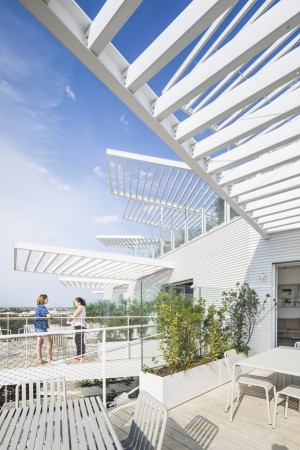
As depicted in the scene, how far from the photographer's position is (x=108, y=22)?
2781 millimetres

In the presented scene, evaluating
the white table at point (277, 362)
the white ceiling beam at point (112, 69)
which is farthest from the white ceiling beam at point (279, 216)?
the white ceiling beam at point (112, 69)

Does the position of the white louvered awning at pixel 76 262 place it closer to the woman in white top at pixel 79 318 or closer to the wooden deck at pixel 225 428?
the woman in white top at pixel 79 318

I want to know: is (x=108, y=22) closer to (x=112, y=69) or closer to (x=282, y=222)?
A: (x=112, y=69)

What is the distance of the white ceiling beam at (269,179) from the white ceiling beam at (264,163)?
12.3 inches

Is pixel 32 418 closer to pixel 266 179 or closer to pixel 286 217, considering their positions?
pixel 266 179

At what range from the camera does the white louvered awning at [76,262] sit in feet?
35.0

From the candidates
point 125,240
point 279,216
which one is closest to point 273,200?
point 279,216

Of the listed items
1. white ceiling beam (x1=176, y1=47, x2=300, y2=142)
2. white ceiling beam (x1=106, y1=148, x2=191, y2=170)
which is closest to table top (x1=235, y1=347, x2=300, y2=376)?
white ceiling beam (x1=176, y1=47, x2=300, y2=142)

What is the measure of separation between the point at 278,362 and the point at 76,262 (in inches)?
385

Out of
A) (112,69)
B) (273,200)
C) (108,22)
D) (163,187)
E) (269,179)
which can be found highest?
(163,187)

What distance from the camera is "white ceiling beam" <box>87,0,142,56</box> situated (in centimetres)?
264

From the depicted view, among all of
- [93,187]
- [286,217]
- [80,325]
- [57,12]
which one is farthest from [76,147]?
[57,12]

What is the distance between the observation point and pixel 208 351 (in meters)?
5.87

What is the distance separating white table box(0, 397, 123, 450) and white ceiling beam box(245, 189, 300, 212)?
4.71 meters
